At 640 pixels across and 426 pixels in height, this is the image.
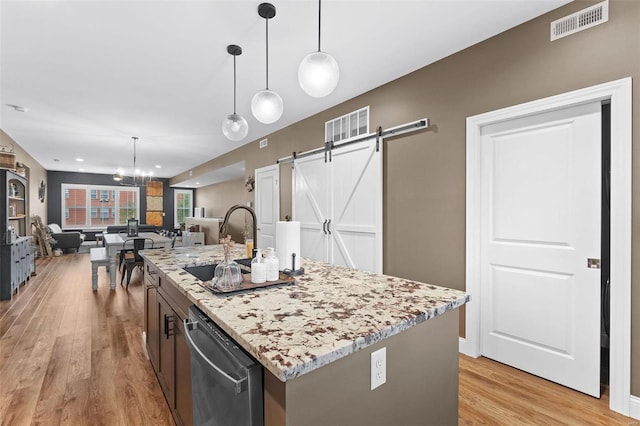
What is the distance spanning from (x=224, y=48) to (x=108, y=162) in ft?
26.3

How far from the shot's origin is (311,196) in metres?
4.52

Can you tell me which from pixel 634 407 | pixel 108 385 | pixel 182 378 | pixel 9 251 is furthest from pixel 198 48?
pixel 9 251

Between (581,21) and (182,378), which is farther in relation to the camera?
(581,21)

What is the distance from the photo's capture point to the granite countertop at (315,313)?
0.86 meters

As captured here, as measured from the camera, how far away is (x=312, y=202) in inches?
177

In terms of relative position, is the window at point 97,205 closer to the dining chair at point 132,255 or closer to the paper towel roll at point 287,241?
the dining chair at point 132,255

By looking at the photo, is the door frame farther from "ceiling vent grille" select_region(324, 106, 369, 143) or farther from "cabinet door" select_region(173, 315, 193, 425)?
"cabinet door" select_region(173, 315, 193, 425)

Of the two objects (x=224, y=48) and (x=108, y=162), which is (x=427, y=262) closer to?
(x=224, y=48)

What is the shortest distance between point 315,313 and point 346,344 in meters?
0.28

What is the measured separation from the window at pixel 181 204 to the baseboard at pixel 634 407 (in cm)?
1398

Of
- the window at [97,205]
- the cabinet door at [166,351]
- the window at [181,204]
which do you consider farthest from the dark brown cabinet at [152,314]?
the window at [181,204]

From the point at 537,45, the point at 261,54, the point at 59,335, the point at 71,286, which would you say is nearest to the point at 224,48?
the point at 261,54

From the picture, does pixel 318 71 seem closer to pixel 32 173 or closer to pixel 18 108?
pixel 18 108

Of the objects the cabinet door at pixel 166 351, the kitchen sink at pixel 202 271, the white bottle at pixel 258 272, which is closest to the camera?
the white bottle at pixel 258 272
